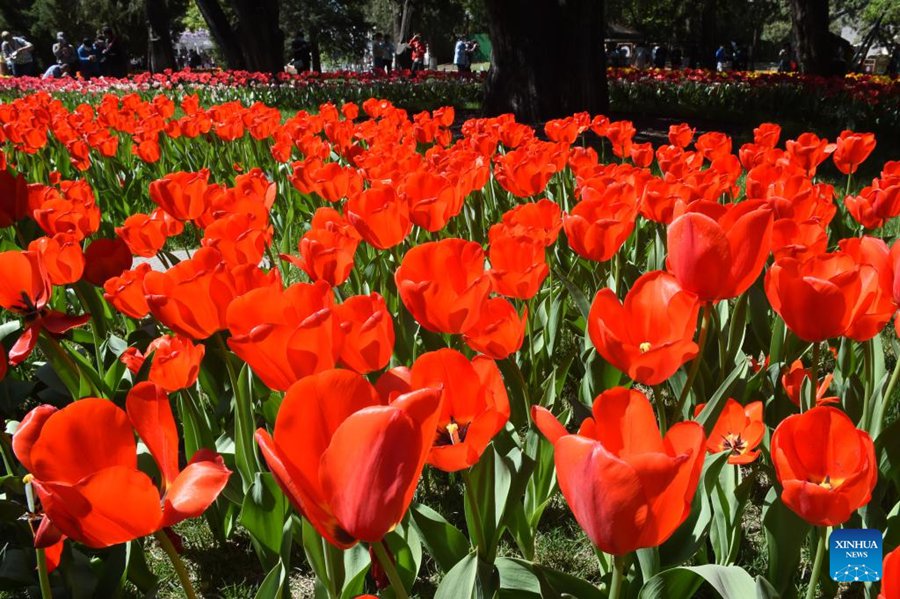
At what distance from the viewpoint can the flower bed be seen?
79cm

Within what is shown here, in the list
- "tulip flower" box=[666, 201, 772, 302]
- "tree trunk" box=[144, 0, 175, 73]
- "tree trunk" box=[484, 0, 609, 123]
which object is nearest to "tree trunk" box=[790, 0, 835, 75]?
"tree trunk" box=[484, 0, 609, 123]

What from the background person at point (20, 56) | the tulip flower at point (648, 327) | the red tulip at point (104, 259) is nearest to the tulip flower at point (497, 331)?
the tulip flower at point (648, 327)

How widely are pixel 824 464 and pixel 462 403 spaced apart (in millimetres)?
474

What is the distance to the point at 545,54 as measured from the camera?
895 cm

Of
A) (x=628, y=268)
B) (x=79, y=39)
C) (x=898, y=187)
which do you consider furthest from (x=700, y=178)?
(x=79, y=39)

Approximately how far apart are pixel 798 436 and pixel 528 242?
930mm

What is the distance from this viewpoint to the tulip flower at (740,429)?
1583mm

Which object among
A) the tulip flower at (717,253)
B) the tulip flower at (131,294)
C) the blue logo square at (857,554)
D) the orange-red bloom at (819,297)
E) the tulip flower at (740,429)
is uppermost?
the tulip flower at (717,253)

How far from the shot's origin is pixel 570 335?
295 centimetres

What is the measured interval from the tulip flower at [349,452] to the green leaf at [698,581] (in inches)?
22.8

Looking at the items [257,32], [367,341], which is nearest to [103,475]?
[367,341]

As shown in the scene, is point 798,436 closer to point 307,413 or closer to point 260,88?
point 307,413

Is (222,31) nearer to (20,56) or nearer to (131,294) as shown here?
(20,56)

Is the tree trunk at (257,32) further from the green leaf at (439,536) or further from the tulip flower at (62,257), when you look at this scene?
the green leaf at (439,536)
